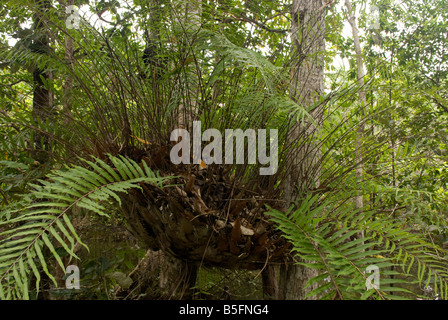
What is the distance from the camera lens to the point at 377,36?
2.10m

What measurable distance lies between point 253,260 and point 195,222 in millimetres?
216

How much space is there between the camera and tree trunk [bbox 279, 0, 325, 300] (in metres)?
0.84

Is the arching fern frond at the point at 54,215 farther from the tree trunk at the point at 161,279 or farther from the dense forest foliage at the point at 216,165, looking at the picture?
the tree trunk at the point at 161,279

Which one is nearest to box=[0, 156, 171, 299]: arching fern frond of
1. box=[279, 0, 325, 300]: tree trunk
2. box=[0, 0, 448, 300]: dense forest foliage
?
box=[0, 0, 448, 300]: dense forest foliage

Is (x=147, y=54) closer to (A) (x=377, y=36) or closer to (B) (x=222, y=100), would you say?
(B) (x=222, y=100)

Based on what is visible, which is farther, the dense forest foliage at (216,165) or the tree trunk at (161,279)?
the tree trunk at (161,279)

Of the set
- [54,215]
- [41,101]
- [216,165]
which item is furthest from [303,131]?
[41,101]

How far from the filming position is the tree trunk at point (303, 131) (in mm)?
837

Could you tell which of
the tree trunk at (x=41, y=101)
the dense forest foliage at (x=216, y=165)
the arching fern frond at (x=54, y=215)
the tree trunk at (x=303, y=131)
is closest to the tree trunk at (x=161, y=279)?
the dense forest foliage at (x=216, y=165)

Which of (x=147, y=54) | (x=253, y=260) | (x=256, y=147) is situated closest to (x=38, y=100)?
(x=147, y=54)

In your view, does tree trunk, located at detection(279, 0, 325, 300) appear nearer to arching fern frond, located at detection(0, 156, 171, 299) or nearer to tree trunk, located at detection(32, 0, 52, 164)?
arching fern frond, located at detection(0, 156, 171, 299)

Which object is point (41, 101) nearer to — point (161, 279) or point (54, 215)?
point (161, 279)

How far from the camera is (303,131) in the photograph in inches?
32.0

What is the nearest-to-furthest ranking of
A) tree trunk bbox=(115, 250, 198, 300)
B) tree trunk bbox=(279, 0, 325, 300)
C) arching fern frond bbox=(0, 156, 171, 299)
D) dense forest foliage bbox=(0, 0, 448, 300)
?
arching fern frond bbox=(0, 156, 171, 299)
dense forest foliage bbox=(0, 0, 448, 300)
tree trunk bbox=(279, 0, 325, 300)
tree trunk bbox=(115, 250, 198, 300)
